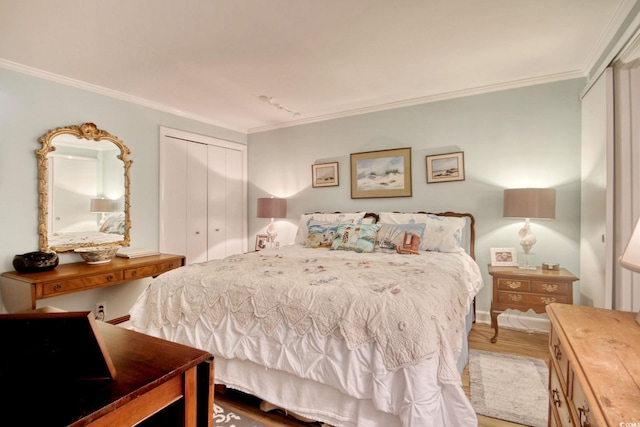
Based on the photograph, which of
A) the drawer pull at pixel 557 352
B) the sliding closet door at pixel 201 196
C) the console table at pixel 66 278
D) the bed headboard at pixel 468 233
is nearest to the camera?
the drawer pull at pixel 557 352

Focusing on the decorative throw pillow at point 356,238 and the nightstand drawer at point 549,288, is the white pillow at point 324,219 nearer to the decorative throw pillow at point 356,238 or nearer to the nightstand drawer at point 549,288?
the decorative throw pillow at point 356,238

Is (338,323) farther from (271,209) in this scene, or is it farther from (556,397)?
(271,209)

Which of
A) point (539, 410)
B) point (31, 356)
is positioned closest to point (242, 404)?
point (31, 356)

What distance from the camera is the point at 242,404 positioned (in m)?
2.03

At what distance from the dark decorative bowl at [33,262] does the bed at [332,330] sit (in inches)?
47.0

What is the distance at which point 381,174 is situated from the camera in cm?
399

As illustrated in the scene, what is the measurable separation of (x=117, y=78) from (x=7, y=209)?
1493 mm

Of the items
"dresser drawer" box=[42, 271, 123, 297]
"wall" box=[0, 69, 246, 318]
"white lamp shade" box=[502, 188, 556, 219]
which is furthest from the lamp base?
"wall" box=[0, 69, 246, 318]

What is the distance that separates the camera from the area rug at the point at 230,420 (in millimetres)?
1829

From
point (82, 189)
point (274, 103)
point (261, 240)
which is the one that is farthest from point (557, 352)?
point (82, 189)

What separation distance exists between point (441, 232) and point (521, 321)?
1.23 m

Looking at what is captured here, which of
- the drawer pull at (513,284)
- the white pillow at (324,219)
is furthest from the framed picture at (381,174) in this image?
the drawer pull at (513,284)

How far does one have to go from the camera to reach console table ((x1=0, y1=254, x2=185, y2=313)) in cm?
248

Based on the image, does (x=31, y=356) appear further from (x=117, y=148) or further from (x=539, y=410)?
(x=117, y=148)
